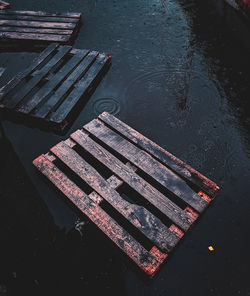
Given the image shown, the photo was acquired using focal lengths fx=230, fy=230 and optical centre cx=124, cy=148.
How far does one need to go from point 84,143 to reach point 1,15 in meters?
3.96

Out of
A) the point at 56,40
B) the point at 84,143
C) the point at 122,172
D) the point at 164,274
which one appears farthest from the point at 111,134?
the point at 56,40

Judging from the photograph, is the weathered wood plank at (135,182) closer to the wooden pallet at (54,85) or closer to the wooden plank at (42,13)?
the wooden pallet at (54,85)

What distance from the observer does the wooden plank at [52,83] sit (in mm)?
2982

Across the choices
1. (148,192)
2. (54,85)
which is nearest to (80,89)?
(54,85)

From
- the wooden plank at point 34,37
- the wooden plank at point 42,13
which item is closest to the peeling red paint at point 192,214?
the wooden plank at point 34,37

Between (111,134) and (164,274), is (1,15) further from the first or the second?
(164,274)

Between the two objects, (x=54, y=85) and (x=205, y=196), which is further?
(x=54, y=85)

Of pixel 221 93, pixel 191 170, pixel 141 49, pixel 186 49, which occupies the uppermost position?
pixel 186 49

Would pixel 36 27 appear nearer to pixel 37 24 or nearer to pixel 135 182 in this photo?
pixel 37 24

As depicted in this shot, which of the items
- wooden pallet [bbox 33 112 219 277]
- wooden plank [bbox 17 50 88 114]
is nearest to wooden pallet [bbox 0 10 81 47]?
wooden plank [bbox 17 50 88 114]

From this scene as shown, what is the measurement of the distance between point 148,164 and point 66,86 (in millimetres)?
1701

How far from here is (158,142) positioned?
281cm

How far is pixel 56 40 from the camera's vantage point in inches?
161

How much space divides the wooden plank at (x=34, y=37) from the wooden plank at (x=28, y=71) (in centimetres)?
21
